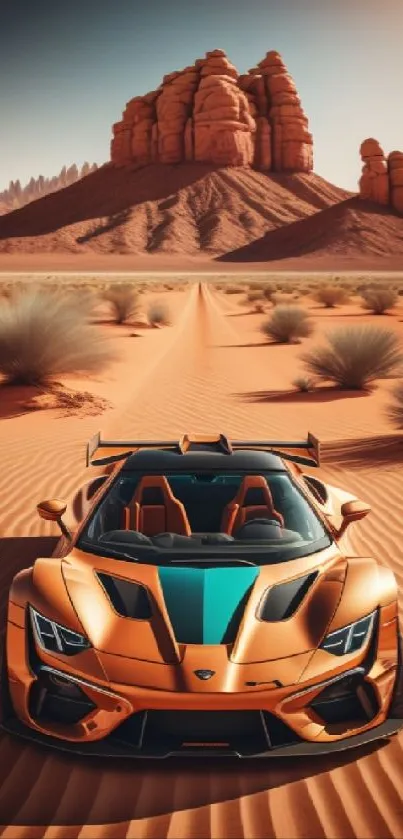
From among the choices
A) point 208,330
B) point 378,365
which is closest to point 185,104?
point 208,330

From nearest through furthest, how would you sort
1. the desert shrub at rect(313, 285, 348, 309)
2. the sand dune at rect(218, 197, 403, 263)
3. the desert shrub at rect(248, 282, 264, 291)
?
the desert shrub at rect(313, 285, 348, 309) < the desert shrub at rect(248, 282, 264, 291) < the sand dune at rect(218, 197, 403, 263)

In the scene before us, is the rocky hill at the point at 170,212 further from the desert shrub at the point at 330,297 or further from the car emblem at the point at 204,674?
the car emblem at the point at 204,674

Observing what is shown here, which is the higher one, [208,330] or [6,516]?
[6,516]

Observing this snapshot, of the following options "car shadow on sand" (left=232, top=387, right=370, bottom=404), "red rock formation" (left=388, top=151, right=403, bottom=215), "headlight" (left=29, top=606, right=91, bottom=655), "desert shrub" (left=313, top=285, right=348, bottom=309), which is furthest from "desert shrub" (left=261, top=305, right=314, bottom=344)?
"red rock formation" (left=388, top=151, right=403, bottom=215)

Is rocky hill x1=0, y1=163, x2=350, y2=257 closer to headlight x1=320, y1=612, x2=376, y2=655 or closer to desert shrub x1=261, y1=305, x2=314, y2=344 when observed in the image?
desert shrub x1=261, y1=305, x2=314, y2=344

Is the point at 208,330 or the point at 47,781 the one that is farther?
the point at 208,330

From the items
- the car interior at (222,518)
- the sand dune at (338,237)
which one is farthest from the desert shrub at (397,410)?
the sand dune at (338,237)

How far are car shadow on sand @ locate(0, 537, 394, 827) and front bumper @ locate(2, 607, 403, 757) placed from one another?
7.2 inches

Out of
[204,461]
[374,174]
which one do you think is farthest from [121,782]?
[374,174]

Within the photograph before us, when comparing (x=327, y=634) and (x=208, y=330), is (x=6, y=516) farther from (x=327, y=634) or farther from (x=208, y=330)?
(x=208, y=330)

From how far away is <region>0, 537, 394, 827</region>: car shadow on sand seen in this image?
3479 mm

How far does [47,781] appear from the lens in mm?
3713

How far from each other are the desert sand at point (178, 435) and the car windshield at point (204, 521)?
0.78 m

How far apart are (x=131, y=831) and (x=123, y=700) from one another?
0.46 m
